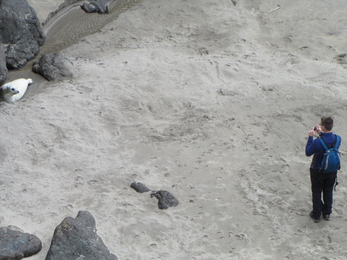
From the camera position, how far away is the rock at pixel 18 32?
8836 mm

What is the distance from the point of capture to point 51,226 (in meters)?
4.96

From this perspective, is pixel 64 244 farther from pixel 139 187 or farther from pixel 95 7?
pixel 95 7

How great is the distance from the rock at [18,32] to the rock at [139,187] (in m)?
4.39

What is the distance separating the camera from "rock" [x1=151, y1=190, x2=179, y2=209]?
538cm

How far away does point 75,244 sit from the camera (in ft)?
14.0

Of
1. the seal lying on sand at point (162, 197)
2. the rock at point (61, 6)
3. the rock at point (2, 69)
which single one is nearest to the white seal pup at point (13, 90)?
the rock at point (2, 69)

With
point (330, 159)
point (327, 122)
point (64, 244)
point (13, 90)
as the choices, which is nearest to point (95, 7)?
point (13, 90)

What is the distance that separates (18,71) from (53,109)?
2074mm

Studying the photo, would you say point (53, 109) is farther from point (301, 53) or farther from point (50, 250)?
point (301, 53)

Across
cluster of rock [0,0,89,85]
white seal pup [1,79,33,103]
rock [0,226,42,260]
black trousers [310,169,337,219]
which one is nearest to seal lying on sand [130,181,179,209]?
rock [0,226,42,260]

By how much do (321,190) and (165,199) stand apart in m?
1.74

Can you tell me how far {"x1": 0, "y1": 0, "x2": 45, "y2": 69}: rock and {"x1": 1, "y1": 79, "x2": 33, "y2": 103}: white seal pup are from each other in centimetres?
115

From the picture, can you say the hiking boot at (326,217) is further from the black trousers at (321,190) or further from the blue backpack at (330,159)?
the blue backpack at (330,159)

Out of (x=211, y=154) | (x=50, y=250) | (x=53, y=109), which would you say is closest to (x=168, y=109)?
(x=211, y=154)
